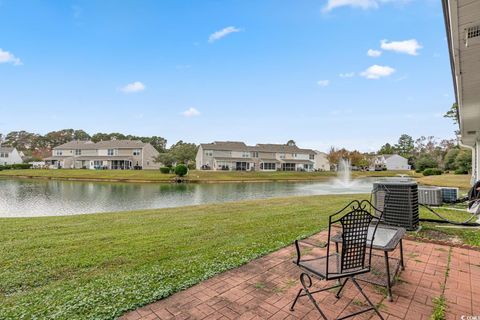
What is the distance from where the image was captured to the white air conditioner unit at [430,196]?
27.5 ft

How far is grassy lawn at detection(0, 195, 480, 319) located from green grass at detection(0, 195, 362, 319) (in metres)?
0.01

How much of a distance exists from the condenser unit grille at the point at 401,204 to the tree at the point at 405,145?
7877 centimetres

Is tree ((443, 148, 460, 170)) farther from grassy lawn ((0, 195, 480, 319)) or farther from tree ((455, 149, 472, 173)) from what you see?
grassy lawn ((0, 195, 480, 319))

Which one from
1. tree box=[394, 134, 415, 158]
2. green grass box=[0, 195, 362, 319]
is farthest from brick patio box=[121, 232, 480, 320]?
tree box=[394, 134, 415, 158]

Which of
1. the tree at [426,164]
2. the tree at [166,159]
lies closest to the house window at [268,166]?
the tree at [166,159]

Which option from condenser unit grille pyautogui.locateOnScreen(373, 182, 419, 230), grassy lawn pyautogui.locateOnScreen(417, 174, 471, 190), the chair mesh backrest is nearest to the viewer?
the chair mesh backrest

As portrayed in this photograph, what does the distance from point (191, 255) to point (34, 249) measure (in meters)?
3.07

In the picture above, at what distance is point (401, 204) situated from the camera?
4.88 meters

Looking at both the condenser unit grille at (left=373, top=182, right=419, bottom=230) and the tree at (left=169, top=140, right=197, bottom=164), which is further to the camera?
the tree at (left=169, top=140, right=197, bottom=164)

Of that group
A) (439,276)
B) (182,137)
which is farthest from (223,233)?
(182,137)

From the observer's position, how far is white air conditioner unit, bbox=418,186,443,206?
8375 mm

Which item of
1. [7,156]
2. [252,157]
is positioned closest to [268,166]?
[252,157]

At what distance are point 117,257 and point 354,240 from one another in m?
3.60

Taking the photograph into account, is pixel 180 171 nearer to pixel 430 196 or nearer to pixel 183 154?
pixel 183 154
